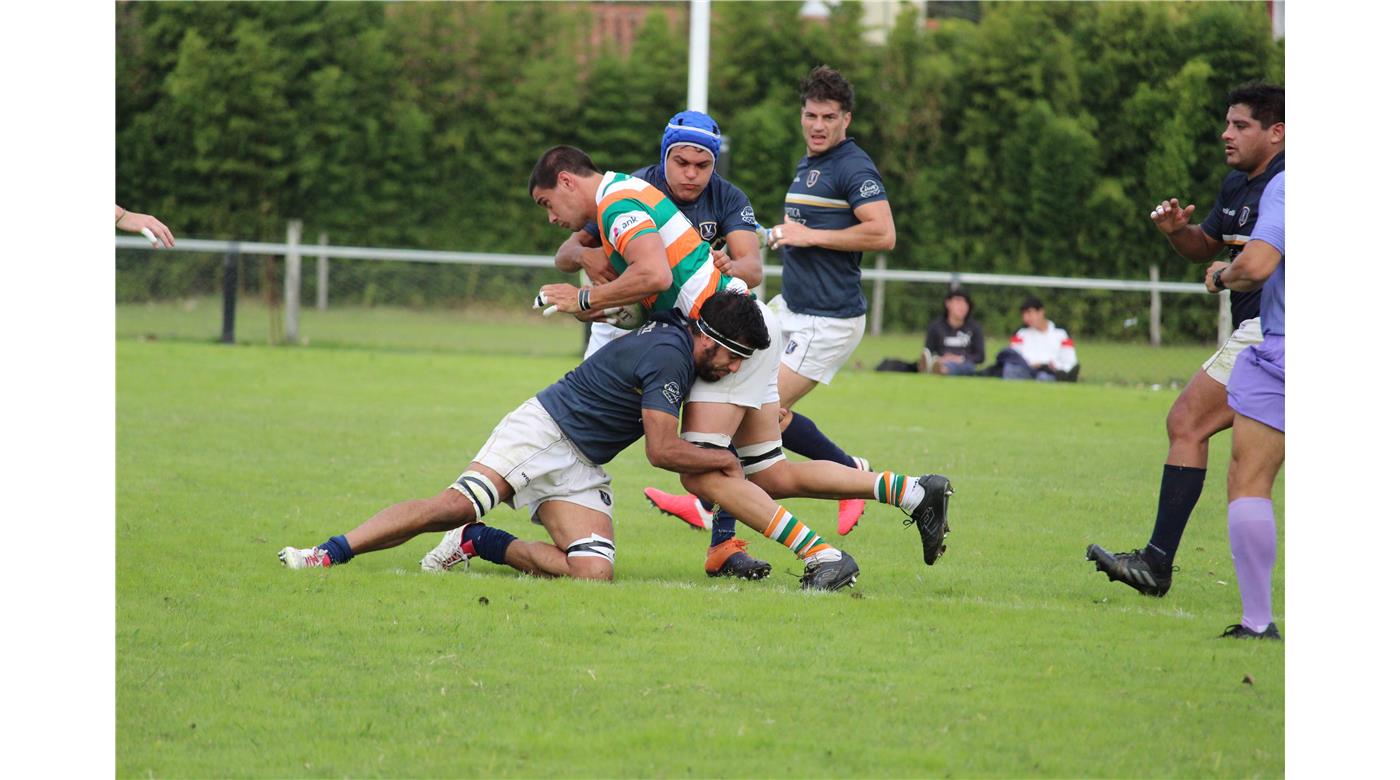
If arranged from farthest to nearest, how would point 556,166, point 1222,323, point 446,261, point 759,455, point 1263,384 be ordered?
point 446,261
point 1222,323
point 759,455
point 556,166
point 1263,384

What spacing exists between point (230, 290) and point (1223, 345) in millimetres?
16636

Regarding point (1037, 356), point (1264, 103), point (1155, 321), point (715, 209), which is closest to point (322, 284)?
point (1037, 356)

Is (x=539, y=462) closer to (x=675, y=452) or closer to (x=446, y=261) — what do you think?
(x=675, y=452)

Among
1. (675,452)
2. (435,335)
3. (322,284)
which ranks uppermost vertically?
(675,452)

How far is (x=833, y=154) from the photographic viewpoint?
8406 mm

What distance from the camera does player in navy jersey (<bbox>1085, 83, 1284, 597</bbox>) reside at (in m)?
6.46

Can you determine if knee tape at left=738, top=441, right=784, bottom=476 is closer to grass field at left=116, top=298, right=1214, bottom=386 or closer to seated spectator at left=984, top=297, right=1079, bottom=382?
seated spectator at left=984, top=297, right=1079, bottom=382

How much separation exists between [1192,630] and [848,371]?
14239 mm

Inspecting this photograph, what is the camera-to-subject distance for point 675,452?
643 centimetres

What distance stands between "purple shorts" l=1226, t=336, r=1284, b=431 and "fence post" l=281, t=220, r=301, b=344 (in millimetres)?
17337

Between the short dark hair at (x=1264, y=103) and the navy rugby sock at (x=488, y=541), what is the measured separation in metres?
3.52

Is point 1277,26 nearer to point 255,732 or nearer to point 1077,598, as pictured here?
point 1077,598
